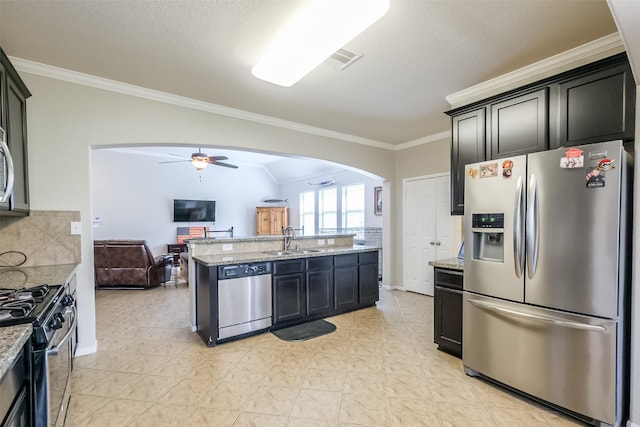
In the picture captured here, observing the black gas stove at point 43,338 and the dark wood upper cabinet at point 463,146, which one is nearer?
the black gas stove at point 43,338

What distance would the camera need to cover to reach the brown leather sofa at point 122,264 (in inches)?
221

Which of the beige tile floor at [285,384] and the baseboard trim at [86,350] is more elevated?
the baseboard trim at [86,350]

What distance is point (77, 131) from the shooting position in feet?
9.12

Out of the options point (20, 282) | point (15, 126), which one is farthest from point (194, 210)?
point (20, 282)

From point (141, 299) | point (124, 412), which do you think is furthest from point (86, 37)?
point (141, 299)

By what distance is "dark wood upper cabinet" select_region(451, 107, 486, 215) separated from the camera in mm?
2795

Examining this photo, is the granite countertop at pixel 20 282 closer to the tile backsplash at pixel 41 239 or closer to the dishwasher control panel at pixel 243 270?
the tile backsplash at pixel 41 239

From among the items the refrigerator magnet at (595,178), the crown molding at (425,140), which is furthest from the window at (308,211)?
the refrigerator magnet at (595,178)

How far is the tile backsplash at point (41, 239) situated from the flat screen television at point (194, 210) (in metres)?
6.00

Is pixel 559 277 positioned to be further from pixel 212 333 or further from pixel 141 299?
pixel 141 299

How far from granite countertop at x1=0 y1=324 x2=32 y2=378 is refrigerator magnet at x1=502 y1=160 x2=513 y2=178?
280 cm

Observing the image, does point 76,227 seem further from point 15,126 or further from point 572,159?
point 572,159

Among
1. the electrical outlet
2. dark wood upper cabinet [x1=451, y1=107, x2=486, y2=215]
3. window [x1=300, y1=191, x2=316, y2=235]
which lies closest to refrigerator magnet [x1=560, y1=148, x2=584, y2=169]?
dark wood upper cabinet [x1=451, y1=107, x2=486, y2=215]

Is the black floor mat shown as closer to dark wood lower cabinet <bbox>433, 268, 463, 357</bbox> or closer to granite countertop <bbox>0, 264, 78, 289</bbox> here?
dark wood lower cabinet <bbox>433, 268, 463, 357</bbox>
